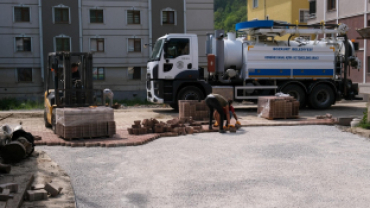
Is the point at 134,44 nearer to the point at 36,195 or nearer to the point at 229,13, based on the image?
the point at 36,195

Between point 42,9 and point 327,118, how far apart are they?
26.5 metres

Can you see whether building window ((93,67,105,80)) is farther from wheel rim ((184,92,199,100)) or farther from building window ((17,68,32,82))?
wheel rim ((184,92,199,100))

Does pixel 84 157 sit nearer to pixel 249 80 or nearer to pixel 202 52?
pixel 249 80

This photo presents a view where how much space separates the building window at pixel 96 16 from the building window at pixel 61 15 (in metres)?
1.92

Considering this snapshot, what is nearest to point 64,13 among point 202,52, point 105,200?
point 202,52

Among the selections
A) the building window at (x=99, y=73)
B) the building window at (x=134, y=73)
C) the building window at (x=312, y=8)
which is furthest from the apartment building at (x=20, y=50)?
the building window at (x=312, y=8)

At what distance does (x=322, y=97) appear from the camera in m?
19.6

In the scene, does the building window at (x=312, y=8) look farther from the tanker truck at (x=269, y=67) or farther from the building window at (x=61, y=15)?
the tanker truck at (x=269, y=67)

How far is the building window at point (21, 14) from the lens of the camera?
3438 centimetres

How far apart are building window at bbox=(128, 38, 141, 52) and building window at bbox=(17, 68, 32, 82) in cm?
808

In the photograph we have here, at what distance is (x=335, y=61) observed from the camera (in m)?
19.5

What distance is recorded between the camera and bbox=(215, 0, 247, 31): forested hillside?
89125 millimetres

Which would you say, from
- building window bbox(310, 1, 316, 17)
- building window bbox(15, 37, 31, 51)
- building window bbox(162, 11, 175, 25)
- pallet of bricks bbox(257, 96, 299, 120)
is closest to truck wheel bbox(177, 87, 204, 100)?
pallet of bricks bbox(257, 96, 299, 120)

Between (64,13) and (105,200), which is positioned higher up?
(64,13)
